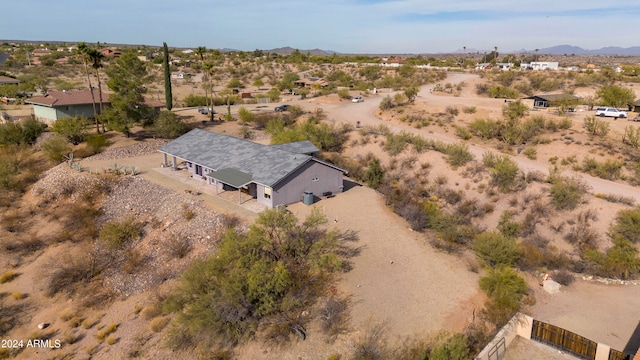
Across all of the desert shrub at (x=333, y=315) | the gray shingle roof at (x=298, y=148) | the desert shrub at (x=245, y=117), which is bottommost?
the desert shrub at (x=333, y=315)

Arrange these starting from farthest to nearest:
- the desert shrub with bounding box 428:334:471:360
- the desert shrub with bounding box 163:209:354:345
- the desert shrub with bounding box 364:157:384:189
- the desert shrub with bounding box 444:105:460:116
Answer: the desert shrub with bounding box 444:105:460:116, the desert shrub with bounding box 364:157:384:189, the desert shrub with bounding box 163:209:354:345, the desert shrub with bounding box 428:334:471:360

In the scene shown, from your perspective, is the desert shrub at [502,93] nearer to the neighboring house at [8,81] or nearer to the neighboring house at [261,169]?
the neighboring house at [261,169]

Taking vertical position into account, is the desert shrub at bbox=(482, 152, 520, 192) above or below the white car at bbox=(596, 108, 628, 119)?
below

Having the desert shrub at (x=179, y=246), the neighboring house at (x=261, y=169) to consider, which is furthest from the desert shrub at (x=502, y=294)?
the desert shrub at (x=179, y=246)

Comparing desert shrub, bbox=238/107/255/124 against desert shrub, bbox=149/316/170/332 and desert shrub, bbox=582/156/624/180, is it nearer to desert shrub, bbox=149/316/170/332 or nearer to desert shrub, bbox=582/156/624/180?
desert shrub, bbox=149/316/170/332

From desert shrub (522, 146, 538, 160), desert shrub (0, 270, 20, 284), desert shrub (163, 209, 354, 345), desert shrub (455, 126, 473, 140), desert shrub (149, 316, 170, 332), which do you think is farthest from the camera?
desert shrub (455, 126, 473, 140)

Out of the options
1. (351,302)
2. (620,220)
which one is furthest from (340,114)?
(351,302)

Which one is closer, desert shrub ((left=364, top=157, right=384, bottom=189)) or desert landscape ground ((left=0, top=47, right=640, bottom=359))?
desert landscape ground ((left=0, top=47, right=640, bottom=359))

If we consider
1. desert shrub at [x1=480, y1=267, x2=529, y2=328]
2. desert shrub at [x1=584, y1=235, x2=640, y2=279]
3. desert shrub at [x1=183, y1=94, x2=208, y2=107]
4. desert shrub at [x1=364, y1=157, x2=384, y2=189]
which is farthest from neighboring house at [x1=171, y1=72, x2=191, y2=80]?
desert shrub at [x1=584, y1=235, x2=640, y2=279]
